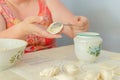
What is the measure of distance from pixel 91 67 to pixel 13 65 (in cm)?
27

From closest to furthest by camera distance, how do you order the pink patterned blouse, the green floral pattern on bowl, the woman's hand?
the green floral pattern on bowl
the woman's hand
the pink patterned blouse

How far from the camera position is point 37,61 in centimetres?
81

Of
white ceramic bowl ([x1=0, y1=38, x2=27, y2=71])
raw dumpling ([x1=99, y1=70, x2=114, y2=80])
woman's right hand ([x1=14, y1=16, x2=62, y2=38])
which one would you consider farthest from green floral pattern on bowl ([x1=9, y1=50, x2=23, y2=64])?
raw dumpling ([x1=99, y1=70, x2=114, y2=80])

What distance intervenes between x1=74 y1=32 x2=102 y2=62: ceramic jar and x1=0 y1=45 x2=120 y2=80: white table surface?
Result: 0.16 ft

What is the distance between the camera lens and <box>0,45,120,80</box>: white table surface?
675mm

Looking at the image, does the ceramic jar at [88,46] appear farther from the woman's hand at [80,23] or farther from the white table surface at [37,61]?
the woman's hand at [80,23]

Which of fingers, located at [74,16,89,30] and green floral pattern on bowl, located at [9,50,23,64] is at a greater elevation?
fingers, located at [74,16,89,30]

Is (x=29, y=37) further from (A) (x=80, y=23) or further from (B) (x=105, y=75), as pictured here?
(B) (x=105, y=75)

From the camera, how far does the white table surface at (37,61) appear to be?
0.67 m

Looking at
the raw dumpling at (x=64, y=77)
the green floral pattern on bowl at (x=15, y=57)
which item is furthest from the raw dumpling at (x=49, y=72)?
the green floral pattern on bowl at (x=15, y=57)

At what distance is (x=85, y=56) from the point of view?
Answer: 787 millimetres

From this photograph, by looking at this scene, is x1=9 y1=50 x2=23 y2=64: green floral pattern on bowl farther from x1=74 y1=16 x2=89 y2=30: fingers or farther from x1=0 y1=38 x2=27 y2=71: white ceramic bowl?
x1=74 y1=16 x2=89 y2=30: fingers

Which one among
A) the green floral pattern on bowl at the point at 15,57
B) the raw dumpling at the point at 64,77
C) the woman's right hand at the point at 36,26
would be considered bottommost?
the raw dumpling at the point at 64,77

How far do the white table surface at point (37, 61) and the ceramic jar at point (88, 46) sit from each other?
5cm
